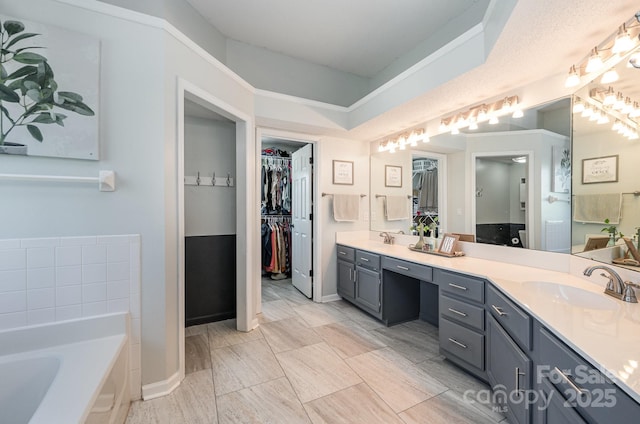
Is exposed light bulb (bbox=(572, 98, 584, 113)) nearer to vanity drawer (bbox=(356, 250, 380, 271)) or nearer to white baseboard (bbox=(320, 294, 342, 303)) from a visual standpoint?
vanity drawer (bbox=(356, 250, 380, 271))

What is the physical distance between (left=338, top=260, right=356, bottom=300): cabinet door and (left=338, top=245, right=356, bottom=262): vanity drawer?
0.06 m

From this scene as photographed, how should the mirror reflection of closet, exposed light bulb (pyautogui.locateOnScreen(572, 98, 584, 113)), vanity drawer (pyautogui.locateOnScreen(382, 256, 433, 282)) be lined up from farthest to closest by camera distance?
the mirror reflection of closet
vanity drawer (pyautogui.locateOnScreen(382, 256, 433, 282))
exposed light bulb (pyautogui.locateOnScreen(572, 98, 584, 113))

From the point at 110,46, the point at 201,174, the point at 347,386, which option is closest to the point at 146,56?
the point at 110,46

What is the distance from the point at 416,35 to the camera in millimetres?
2648

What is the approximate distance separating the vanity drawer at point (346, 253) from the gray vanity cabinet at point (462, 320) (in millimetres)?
1172

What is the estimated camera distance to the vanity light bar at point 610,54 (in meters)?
1.24

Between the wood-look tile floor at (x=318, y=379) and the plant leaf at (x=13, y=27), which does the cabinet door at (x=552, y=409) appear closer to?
the wood-look tile floor at (x=318, y=379)

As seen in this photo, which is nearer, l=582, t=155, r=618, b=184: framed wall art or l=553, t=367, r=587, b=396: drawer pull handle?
l=553, t=367, r=587, b=396: drawer pull handle

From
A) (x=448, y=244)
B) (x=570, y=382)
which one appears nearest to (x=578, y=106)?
(x=448, y=244)

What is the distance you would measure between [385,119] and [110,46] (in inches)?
90.1

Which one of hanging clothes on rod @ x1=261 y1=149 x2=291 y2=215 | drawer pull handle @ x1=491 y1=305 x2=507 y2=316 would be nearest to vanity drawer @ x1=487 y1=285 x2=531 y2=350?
drawer pull handle @ x1=491 y1=305 x2=507 y2=316

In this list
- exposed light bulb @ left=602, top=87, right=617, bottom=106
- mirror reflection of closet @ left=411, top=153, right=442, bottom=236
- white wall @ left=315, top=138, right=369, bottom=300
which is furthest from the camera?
white wall @ left=315, top=138, right=369, bottom=300

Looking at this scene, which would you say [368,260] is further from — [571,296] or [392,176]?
[571,296]

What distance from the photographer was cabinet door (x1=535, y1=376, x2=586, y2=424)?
3.01 feet
